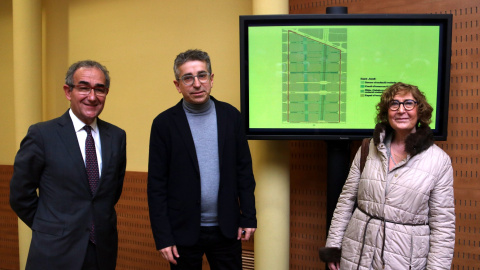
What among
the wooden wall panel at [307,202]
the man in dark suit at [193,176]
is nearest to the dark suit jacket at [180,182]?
the man in dark suit at [193,176]

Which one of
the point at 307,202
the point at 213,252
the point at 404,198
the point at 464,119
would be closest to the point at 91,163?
the point at 213,252

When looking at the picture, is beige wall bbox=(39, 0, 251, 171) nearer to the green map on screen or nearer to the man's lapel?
the green map on screen

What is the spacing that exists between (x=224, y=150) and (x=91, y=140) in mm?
651

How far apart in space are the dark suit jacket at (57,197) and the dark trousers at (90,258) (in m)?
0.02

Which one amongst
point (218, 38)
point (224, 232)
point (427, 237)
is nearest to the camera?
point (427, 237)

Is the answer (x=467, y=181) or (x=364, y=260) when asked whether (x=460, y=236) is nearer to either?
(x=467, y=181)

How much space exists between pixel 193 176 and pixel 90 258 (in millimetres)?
613

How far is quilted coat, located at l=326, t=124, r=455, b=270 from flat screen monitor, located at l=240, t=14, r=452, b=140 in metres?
0.78

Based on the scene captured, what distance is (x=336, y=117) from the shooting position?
278cm

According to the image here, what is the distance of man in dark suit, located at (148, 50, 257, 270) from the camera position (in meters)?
2.20

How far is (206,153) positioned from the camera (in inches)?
88.0

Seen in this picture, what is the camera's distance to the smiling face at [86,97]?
82.1 inches

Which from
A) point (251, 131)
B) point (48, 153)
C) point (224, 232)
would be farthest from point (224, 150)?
point (48, 153)

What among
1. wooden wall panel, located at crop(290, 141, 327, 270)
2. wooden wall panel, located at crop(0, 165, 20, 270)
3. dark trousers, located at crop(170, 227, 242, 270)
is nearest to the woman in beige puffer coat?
dark trousers, located at crop(170, 227, 242, 270)
